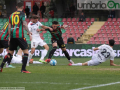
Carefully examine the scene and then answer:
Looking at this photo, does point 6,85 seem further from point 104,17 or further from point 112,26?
point 104,17

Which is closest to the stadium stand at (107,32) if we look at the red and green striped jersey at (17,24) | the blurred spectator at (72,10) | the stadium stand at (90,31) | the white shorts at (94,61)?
the stadium stand at (90,31)

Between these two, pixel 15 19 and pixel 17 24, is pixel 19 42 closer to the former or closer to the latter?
pixel 17 24

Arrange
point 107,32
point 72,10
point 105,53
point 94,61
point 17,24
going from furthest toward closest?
point 72,10 < point 107,32 < point 94,61 < point 105,53 < point 17,24

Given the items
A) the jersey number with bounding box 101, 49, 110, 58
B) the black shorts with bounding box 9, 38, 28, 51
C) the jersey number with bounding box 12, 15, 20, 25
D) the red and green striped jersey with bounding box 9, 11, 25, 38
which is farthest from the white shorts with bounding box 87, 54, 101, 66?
the jersey number with bounding box 12, 15, 20, 25

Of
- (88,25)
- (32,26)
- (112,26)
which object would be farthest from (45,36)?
(32,26)

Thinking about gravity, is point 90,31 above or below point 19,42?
below

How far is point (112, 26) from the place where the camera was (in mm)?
26953

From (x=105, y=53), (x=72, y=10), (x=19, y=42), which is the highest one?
(x=72, y=10)

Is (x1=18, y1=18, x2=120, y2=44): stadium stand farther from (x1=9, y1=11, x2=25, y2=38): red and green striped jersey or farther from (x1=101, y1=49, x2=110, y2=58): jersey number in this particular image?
(x1=9, y1=11, x2=25, y2=38): red and green striped jersey

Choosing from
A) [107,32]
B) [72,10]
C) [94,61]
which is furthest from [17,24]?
[72,10]

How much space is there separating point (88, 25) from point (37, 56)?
8.54 meters

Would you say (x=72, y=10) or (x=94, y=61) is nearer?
(x=94, y=61)

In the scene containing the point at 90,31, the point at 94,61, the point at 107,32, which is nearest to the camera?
the point at 94,61

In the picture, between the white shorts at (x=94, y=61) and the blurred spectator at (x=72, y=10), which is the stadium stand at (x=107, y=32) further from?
the white shorts at (x=94, y=61)
